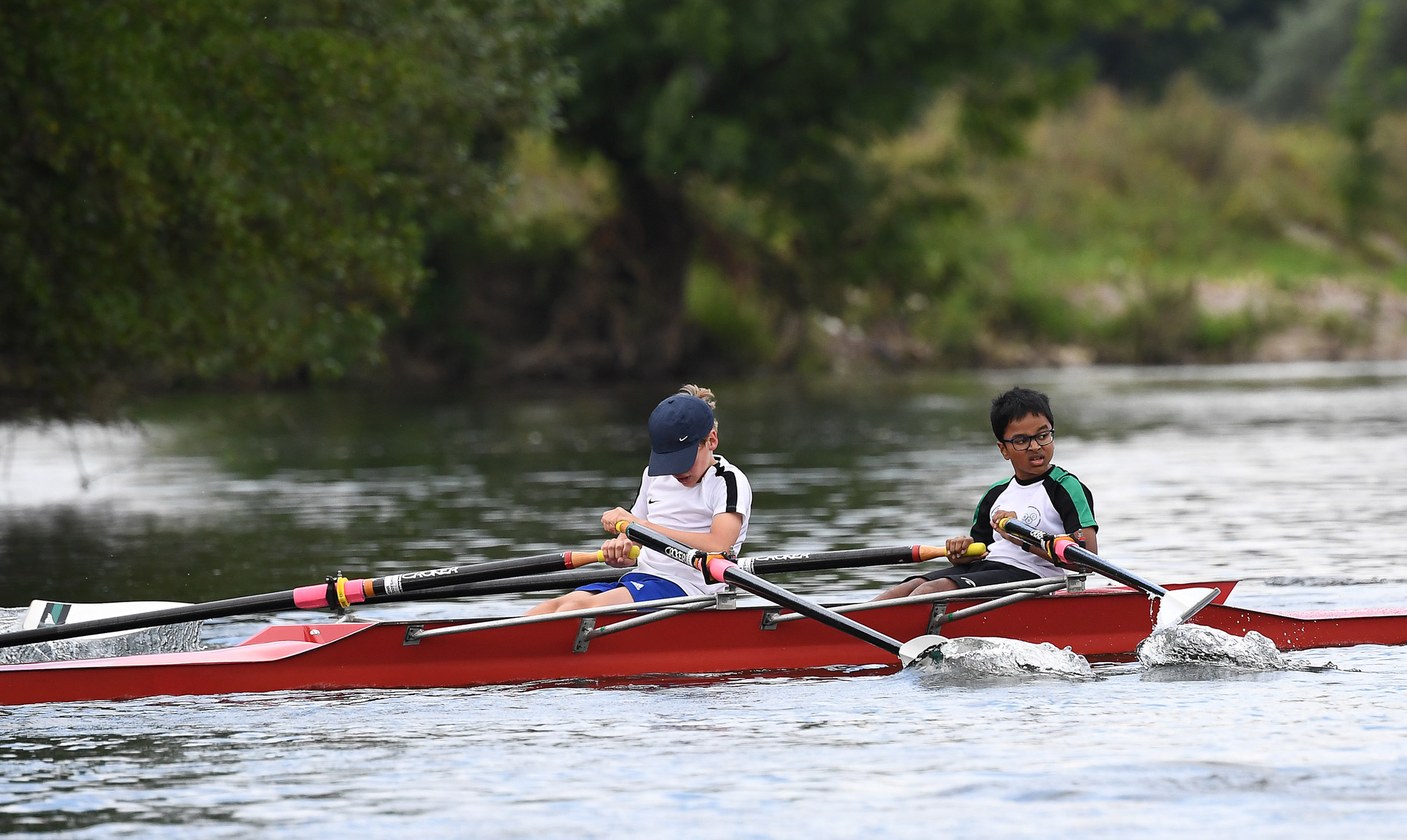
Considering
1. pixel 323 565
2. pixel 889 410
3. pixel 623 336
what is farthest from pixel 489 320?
pixel 323 565

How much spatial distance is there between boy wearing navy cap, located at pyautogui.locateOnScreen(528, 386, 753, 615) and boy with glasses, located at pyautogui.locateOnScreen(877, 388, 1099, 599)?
0.99 metres

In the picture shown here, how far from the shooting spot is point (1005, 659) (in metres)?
10.0

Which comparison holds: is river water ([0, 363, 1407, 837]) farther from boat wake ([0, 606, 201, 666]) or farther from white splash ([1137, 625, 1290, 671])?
boat wake ([0, 606, 201, 666])

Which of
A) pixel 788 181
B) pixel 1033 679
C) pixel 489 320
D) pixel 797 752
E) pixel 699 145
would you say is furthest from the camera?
pixel 489 320

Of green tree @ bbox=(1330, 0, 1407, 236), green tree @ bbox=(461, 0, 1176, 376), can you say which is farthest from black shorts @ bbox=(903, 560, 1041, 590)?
green tree @ bbox=(1330, 0, 1407, 236)

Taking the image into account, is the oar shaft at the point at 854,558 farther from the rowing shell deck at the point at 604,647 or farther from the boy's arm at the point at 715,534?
the boy's arm at the point at 715,534

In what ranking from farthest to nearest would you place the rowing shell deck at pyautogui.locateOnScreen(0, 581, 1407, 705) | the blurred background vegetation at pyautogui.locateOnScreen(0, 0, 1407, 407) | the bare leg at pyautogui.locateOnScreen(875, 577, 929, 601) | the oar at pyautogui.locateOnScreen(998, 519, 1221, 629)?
the blurred background vegetation at pyautogui.locateOnScreen(0, 0, 1407, 407) → the bare leg at pyautogui.locateOnScreen(875, 577, 929, 601) → the oar at pyautogui.locateOnScreen(998, 519, 1221, 629) → the rowing shell deck at pyautogui.locateOnScreen(0, 581, 1407, 705)

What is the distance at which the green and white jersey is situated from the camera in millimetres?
10430

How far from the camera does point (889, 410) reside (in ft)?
109

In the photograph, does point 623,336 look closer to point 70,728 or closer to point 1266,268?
point 1266,268

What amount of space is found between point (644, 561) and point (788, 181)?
99.5 feet

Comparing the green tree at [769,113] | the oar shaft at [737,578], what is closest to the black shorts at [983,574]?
the oar shaft at [737,578]

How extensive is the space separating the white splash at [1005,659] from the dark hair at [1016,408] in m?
1.10

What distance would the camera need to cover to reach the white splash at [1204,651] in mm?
10055
